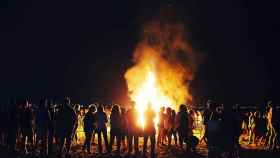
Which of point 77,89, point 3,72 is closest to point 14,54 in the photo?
point 3,72

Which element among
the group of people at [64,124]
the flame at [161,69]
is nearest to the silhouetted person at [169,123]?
the group of people at [64,124]

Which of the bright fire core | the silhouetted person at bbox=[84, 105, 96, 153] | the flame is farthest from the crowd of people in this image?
the flame

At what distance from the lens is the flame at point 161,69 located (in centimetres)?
3634

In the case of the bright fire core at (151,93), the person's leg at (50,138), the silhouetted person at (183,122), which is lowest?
the person's leg at (50,138)

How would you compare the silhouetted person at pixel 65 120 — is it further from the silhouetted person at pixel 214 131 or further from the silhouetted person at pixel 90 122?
the silhouetted person at pixel 214 131

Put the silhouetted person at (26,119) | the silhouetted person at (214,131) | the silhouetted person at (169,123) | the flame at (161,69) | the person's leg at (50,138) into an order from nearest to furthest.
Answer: the silhouetted person at (214,131)
the person's leg at (50,138)
the silhouetted person at (26,119)
the silhouetted person at (169,123)
the flame at (161,69)

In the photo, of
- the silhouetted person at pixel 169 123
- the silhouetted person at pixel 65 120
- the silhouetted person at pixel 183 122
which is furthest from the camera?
the silhouetted person at pixel 169 123

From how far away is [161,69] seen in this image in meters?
38.7

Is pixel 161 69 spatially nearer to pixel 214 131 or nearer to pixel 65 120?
pixel 65 120

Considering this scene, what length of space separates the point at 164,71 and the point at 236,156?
73.8 feet

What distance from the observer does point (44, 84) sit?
73.5 m

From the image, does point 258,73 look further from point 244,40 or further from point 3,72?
point 3,72

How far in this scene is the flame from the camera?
119ft

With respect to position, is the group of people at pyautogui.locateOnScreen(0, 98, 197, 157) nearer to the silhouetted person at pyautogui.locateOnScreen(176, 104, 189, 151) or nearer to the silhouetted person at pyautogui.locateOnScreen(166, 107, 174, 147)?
the silhouetted person at pyautogui.locateOnScreen(176, 104, 189, 151)
